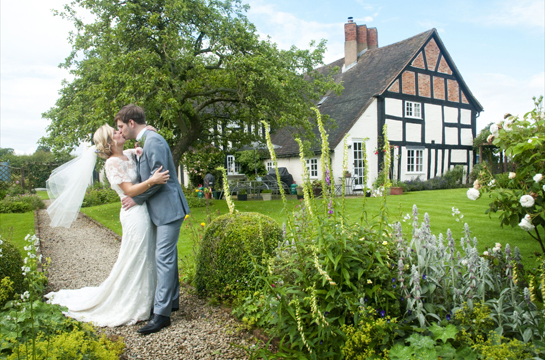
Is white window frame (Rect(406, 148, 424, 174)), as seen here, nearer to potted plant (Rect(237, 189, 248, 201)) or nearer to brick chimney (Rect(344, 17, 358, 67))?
brick chimney (Rect(344, 17, 358, 67))

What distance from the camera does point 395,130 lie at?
19625 millimetres

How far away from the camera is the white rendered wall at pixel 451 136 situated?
21859 mm

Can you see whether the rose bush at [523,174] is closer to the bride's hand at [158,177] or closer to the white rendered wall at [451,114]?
the bride's hand at [158,177]

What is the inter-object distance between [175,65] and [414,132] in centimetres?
1445

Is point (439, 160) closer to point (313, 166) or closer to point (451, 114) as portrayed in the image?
point (451, 114)

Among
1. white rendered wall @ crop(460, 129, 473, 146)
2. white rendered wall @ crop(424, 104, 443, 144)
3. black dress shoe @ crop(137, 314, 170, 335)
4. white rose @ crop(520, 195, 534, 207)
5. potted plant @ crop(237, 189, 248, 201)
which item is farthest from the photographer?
white rendered wall @ crop(460, 129, 473, 146)

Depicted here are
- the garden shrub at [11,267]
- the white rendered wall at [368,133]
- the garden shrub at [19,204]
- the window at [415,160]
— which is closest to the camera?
the garden shrub at [11,267]

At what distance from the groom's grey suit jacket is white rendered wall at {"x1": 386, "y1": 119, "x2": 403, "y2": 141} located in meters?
17.5

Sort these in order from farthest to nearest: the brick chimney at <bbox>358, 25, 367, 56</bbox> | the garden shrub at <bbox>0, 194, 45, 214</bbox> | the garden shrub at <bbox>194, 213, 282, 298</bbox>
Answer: the brick chimney at <bbox>358, 25, 367, 56</bbox> < the garden shrub at <bbox>0, 194, 45, 214</bbox> < the garden shrub at <bbox>194, 213, 282, 298</bbox>

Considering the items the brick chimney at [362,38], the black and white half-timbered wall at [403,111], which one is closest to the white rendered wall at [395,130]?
the black and white half-timbered wall at [403,111]

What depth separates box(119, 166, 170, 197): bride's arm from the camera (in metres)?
3.38

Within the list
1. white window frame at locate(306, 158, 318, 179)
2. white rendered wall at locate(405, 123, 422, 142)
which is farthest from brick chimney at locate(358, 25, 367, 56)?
white window frame at locate(306, 158, 318, 179)

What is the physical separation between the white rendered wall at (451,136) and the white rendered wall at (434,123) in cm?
55

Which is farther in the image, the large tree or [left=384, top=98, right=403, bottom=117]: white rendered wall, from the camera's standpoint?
[left=384, top=98, right=403, bottom=117]: white rendered wall
